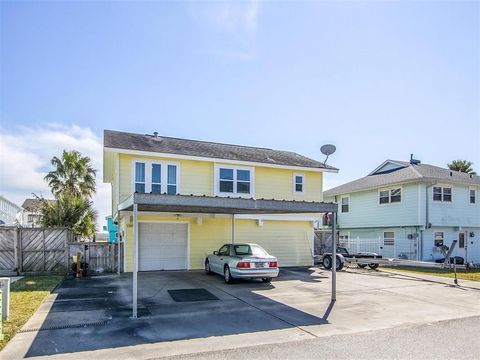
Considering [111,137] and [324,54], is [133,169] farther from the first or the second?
[324,54]

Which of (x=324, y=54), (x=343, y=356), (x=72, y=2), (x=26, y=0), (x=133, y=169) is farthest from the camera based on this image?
(x=133, y=169)

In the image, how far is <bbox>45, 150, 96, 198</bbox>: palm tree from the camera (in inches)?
1130

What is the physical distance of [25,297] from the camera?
9.83 meters

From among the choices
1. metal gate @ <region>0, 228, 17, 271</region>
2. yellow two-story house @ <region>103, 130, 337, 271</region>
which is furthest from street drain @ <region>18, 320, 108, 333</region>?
metal gate @ <region>0, 228, 17, 271</region>

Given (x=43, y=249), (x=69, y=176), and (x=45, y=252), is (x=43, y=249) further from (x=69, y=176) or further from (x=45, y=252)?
(x=69, y=176)

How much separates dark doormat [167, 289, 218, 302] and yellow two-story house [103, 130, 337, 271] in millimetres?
3723

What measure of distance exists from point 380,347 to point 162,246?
12198mm

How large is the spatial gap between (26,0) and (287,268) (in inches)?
594

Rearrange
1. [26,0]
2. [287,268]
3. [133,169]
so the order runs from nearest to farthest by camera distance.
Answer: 1. [26,0]
2. [133,169]
3. [287,268]

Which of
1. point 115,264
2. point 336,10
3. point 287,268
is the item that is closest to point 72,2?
point 336,10

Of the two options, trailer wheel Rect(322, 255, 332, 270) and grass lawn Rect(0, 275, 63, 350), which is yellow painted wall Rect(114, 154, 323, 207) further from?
grass lawn Rect(0, 275, 63, 350)

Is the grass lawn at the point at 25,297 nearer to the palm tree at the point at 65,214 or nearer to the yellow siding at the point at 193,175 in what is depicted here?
the palm tree at the point at 65,214

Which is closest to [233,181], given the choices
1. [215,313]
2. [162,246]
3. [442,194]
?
[162,246]

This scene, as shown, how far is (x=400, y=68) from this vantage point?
12.5 m
